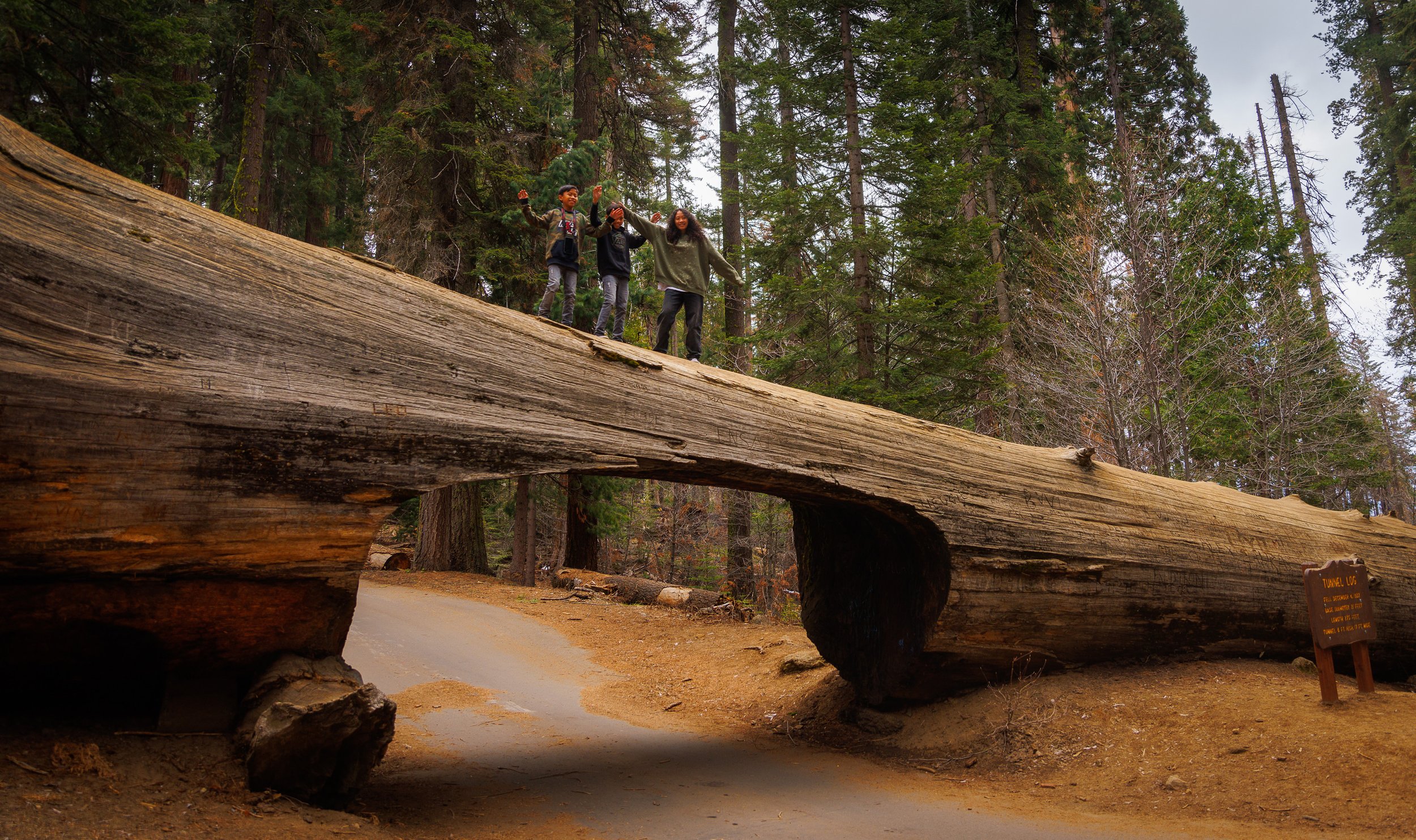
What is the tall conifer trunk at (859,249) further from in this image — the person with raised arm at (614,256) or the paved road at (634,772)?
the paved road at (634,772)

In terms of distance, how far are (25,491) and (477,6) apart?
14552 millimetres

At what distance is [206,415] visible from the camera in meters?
3.85

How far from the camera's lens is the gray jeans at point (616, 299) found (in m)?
8.38

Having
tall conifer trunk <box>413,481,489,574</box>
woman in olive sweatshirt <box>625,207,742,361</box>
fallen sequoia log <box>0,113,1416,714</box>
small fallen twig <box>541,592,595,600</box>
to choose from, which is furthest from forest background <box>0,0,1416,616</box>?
fallen sequoia log <box>0,113,1416,714</box>

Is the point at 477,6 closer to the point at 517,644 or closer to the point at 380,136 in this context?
the point at 380,136

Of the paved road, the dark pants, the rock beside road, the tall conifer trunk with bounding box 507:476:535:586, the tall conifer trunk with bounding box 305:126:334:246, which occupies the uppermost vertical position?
the tall conifer trunk with bounding box 305:126:334:246

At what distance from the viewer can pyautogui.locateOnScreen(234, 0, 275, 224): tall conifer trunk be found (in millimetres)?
13539

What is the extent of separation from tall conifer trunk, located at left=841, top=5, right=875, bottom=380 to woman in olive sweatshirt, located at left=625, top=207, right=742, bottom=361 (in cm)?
453

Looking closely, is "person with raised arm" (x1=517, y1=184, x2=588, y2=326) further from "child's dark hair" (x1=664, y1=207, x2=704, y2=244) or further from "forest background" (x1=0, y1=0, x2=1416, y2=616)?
"forest background" (x1=0, y1=0, x2=1416, y2=616)

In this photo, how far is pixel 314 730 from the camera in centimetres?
402

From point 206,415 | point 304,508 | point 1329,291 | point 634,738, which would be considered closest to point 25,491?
point 206,415

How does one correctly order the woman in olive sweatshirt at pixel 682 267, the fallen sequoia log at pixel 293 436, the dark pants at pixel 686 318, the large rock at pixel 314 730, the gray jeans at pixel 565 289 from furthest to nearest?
1. the woman in olive sweatshirt at pixel 682 267
2. the dark pants at pixel 686 318
3. the gray jeans at pixel 565 289
4. the large rock at pixel 314 730
5. the fallen sequoia log at pixel 293 436

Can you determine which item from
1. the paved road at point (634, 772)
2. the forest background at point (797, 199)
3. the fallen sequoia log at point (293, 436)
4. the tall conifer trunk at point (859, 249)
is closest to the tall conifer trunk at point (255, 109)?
the forest background at point (797, 199)

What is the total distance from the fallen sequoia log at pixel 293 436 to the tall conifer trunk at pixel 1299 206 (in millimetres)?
14240
